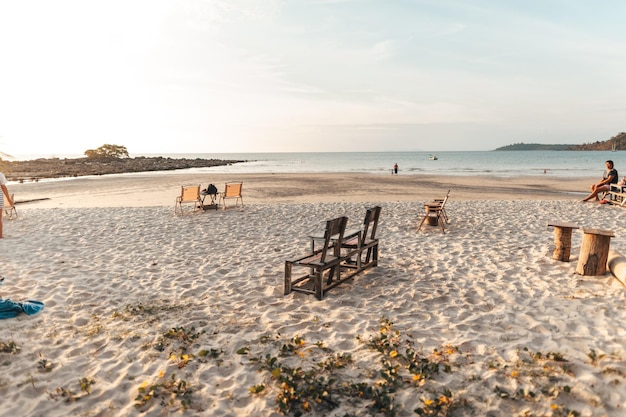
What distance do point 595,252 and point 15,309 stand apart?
795 centimetres

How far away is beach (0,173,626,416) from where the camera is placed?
10.5 ft

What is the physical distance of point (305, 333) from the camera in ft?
14.4

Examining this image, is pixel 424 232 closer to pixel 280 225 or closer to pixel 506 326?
pixel 280 225

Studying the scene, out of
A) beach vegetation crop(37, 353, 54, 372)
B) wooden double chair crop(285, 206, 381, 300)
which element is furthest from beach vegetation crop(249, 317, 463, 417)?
beach vegetation crop(37, 353, 54, 372)

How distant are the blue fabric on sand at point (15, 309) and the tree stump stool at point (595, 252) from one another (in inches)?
300

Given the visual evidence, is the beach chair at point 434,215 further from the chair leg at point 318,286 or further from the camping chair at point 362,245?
the chair leg at point 318,286

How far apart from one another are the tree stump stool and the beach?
180 millimetres

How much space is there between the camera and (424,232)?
9.59m

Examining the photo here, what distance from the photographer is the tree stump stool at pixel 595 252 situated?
5988 millimetres

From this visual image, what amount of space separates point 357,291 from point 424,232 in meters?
4.44

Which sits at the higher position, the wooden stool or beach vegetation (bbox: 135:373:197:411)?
the wooden stool

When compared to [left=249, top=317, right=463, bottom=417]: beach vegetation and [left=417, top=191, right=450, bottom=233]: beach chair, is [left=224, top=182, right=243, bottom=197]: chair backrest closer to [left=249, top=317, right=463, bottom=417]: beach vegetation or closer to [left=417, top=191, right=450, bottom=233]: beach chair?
[left=417, top=191, right=450, bottom=233]: beach chair

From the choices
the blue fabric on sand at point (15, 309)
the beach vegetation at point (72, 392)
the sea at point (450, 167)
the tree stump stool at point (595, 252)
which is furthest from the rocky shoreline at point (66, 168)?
the tree stump stool at point (595, 252)

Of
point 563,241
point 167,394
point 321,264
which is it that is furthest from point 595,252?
point 167,394
